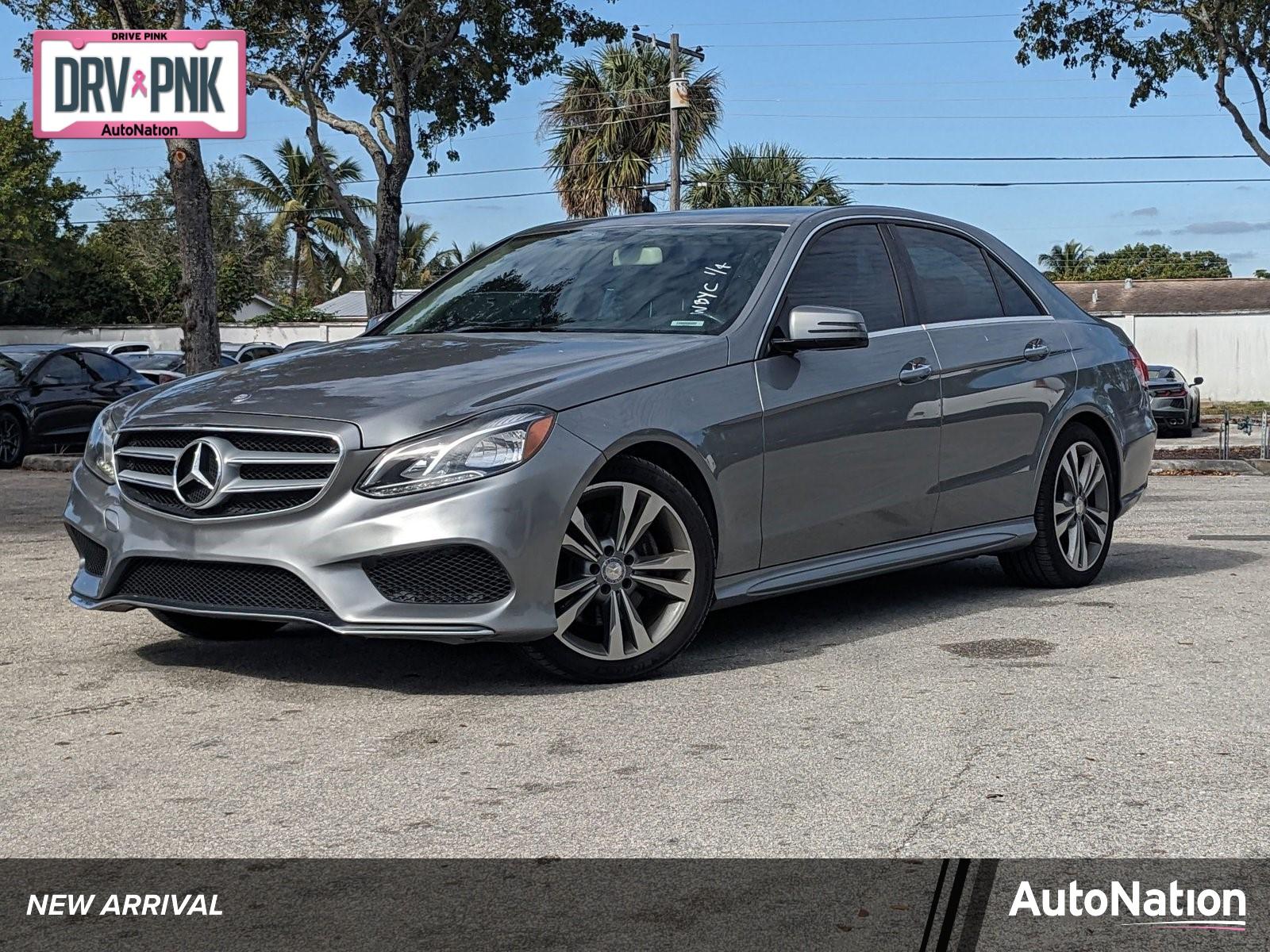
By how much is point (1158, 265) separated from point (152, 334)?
3089 inches

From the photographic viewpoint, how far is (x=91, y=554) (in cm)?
574

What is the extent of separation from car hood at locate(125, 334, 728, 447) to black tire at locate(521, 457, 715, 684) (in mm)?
285

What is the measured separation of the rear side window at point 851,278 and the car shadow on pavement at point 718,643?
4.10 feet

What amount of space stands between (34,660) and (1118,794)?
383 cm

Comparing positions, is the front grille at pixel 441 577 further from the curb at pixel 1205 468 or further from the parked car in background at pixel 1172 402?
the parked car in background at pixel 1172 402

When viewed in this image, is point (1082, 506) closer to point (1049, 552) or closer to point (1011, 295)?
point (1049, 552)

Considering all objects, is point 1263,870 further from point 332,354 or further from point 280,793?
point 332,354

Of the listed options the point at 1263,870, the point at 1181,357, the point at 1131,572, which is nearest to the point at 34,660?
the point at 1263,870

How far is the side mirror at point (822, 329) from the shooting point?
234 inches

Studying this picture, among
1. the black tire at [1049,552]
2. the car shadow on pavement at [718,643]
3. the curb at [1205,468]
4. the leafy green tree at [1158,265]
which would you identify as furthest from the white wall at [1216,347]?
the leafy green tree at [1158,265]

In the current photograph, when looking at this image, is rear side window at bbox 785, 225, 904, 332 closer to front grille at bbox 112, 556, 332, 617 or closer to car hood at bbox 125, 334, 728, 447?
car hood at bbox 125, 334, 728, 447

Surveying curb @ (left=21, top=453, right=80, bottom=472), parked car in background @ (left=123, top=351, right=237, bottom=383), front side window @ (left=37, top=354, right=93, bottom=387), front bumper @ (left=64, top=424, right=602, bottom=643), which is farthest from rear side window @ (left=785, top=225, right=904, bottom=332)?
parked car in background @ (left=123, top=351, right=237, bottom=383)

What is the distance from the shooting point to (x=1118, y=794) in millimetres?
4070

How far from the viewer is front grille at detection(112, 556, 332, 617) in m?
5.09
